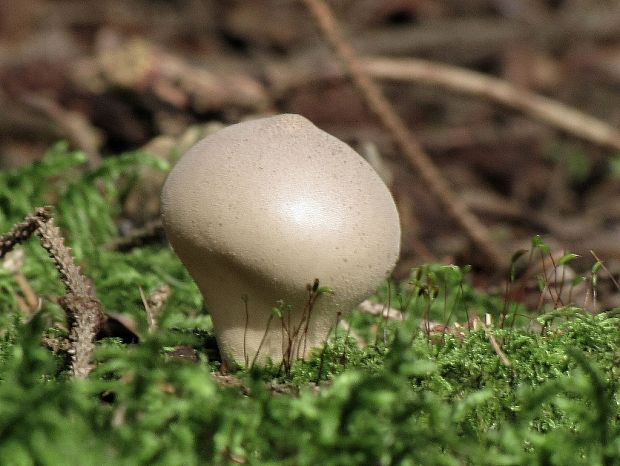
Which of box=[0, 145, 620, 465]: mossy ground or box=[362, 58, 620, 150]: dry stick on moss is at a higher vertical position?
box=[362, 58, 620, 150]: dry stick on moss

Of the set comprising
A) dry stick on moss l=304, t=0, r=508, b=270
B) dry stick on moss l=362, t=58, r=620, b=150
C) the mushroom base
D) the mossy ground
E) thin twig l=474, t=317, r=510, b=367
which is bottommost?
the mossy ground

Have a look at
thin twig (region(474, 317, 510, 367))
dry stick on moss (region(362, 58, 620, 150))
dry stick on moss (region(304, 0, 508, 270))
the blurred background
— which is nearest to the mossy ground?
thin twig (region(474, 317, 510, 367))

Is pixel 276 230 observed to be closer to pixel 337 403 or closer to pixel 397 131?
pixel 337 403

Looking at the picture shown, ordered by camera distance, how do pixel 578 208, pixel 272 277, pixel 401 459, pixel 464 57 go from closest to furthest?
pixel 401 459
pixel 272 277
pixel 578 208
pixel 464 57

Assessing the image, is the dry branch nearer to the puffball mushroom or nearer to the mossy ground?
the mossy ground

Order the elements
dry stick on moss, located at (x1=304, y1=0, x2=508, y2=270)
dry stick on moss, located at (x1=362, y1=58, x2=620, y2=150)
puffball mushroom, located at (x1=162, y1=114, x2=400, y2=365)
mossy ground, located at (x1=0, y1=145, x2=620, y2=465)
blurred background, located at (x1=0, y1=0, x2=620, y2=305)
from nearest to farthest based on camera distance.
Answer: mossy ground, located at (x1=0, y1=145, x2=620, y2=465) < puffball mushroom, located at (x1=162, y1=114, x2=400, y2=365) < dry stick on moss, located at (x1=304, y1=0, x2=508, y2=270) < blurred background, located at (x1=0, y1=0, x2=620, y2=305) < dry stick on moss, located at (x1=362, y1=58, x2=620, y2=150)

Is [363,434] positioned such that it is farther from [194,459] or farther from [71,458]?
[71,458]

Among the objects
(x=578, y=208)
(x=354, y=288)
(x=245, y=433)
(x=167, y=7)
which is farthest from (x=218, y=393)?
(x=167, y=7)

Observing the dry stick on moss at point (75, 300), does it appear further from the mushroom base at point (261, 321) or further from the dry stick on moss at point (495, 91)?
the dry stick on moss at point (495, 91)

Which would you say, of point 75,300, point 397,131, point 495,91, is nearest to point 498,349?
point 75,300
